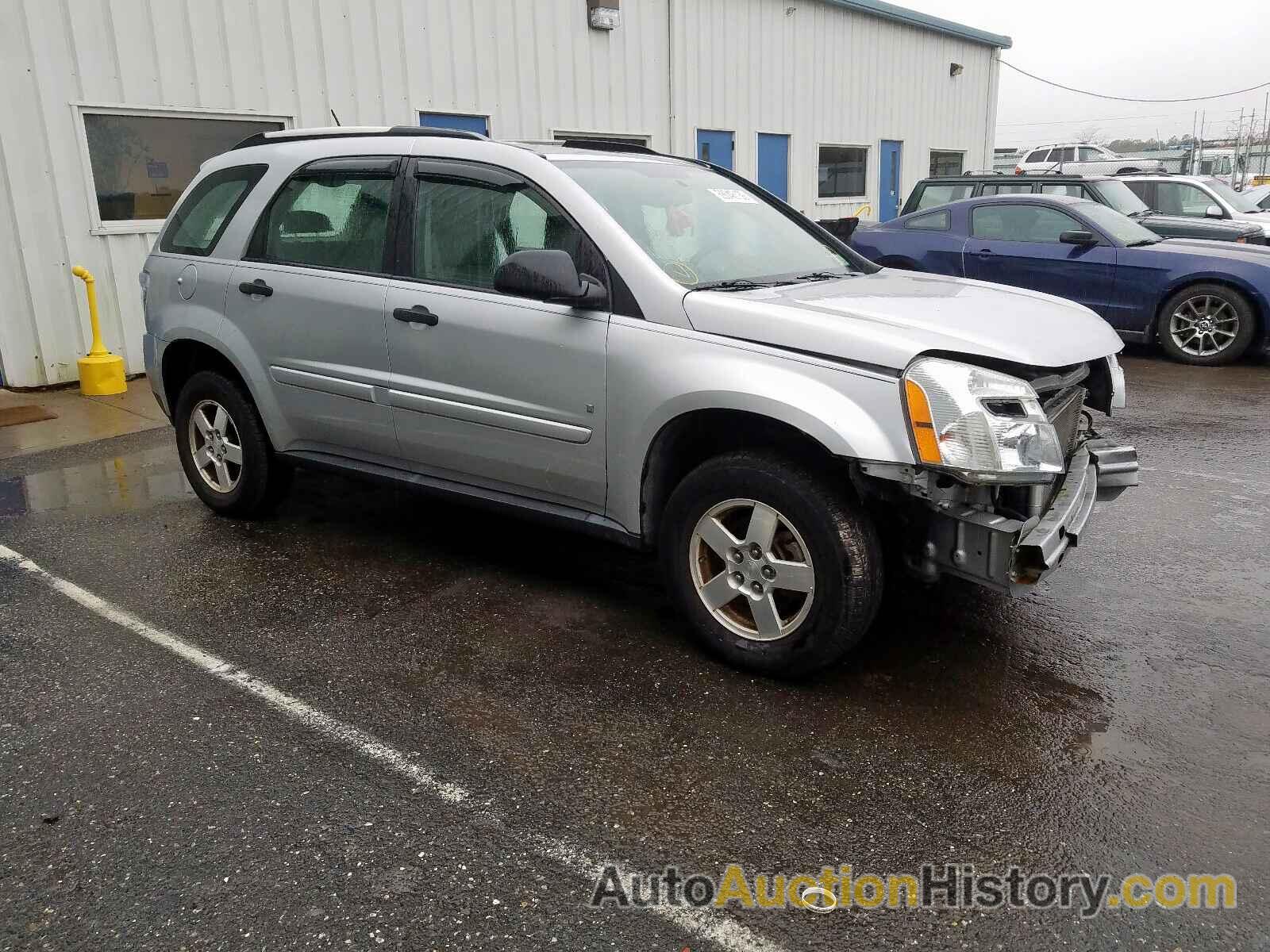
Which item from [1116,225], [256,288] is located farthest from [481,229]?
[1116,225]

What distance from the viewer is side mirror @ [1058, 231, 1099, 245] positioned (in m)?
9.56

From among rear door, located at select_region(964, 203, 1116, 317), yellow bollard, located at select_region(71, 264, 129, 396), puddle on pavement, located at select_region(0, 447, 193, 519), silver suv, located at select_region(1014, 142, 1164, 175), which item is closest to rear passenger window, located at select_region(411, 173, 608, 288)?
puddle on pavement, located at select_region(0, 447, 193, 519)

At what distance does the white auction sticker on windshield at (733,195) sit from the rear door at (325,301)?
1.38 meters

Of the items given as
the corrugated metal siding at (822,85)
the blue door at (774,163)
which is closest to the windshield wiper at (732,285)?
the corrugated metal siding at (822,85)

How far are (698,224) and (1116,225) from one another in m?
7.37

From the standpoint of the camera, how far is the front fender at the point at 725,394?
3.20 m

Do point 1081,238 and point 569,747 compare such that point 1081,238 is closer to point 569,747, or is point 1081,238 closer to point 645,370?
point 645,370

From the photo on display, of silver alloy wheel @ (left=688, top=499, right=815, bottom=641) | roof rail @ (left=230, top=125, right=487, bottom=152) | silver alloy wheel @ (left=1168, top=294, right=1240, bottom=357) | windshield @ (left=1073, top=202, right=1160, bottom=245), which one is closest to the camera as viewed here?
silver alloy wheel @ (left=688, top=499, right=815, bottom=641)

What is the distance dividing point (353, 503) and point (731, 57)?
37.1 ft

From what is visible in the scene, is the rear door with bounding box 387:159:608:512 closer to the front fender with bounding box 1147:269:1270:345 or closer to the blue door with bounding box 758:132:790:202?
the front fender with bounding box 1147:269:1270:345

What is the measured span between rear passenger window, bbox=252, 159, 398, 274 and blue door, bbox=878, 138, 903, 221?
15.6 metres

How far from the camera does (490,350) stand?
406 cm

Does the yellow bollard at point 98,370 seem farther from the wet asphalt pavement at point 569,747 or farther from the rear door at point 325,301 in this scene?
the rear door at point 325,301

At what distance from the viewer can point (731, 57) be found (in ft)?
48.4
